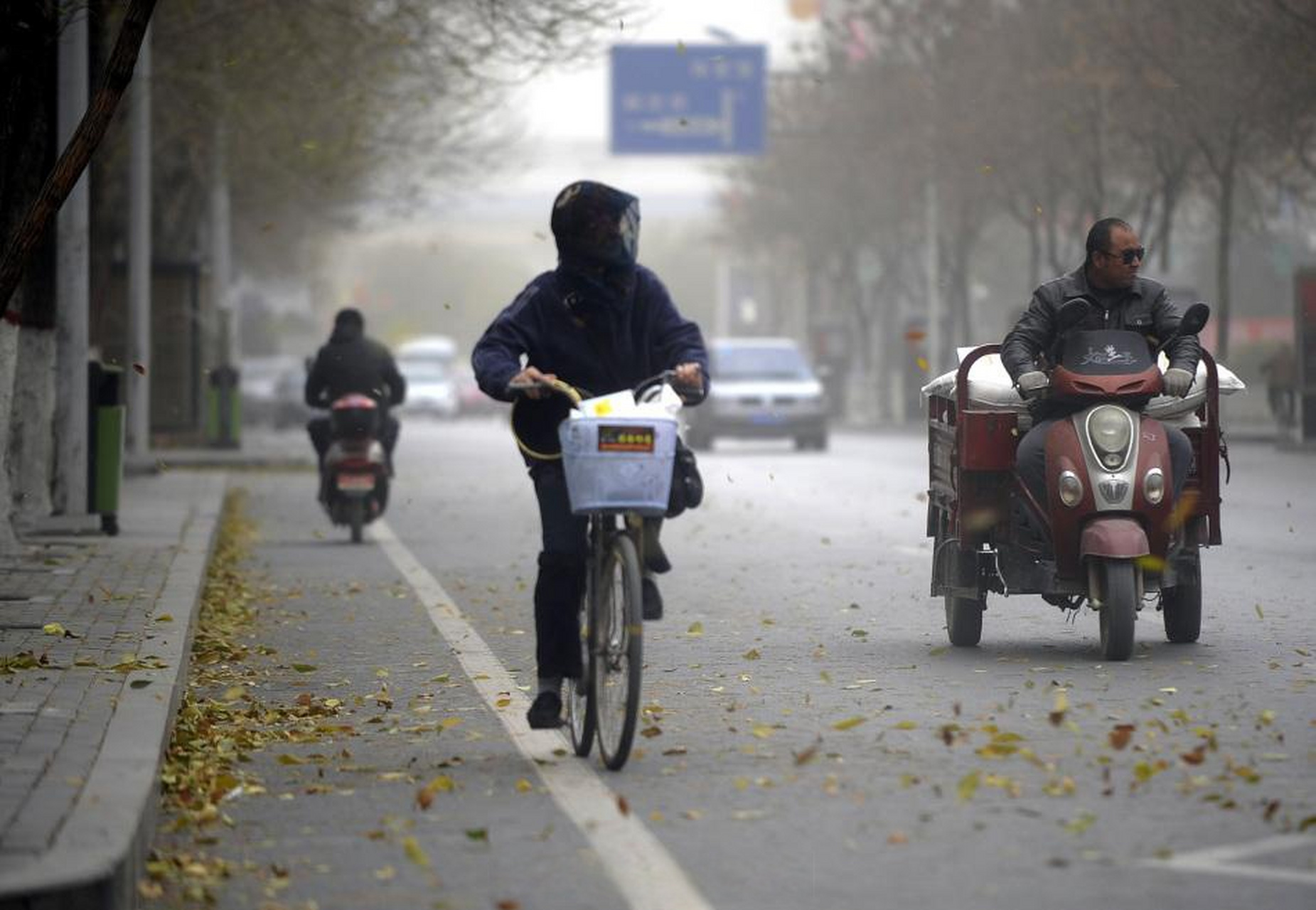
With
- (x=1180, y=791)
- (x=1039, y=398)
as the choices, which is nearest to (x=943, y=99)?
(x=1039, y=398)

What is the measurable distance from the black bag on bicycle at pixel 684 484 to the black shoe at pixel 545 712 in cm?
74

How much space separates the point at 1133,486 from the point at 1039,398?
1.71 feet

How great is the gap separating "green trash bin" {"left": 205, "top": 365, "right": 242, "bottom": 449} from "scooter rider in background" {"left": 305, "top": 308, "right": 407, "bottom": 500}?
20.4 m

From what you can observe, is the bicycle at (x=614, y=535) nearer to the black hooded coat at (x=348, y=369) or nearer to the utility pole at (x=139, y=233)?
the black hooded coat at (x=348, y=369)

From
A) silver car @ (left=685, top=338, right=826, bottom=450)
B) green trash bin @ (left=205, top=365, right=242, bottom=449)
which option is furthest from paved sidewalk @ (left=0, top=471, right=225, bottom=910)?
silver car @ (left=685, top=338, right=826, bottom=450)

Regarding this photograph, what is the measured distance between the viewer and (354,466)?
19.6 m

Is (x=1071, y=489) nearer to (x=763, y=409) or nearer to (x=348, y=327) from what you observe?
(x=348, y=327)

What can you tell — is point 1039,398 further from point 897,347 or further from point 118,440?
point 897,347

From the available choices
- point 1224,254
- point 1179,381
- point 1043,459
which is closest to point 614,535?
point 1043,459

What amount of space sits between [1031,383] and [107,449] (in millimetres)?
9873

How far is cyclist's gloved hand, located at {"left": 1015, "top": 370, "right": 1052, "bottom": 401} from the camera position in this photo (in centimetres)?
1066

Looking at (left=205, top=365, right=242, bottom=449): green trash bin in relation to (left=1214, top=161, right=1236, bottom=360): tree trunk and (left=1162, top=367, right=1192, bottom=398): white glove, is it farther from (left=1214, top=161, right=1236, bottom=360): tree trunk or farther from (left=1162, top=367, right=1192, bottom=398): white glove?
(left=1162, top=367, right=1192, bottom=398): white glove

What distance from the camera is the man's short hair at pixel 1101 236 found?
1074 cm

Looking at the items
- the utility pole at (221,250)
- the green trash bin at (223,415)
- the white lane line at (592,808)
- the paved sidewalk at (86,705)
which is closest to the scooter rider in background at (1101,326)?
the white lane line at (592,808)
